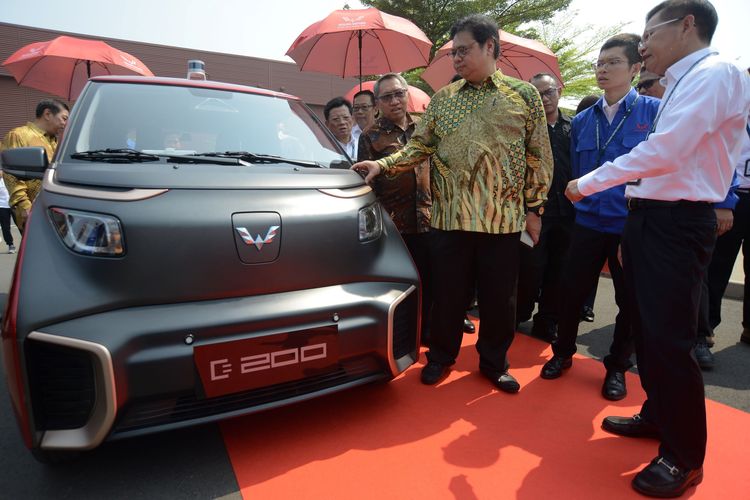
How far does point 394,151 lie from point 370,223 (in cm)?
109

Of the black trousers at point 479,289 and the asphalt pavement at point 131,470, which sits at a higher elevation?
the black trousers at point 479,289

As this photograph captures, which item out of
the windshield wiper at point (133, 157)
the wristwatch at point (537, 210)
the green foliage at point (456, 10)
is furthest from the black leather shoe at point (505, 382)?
the green foliage at point (456, 10)

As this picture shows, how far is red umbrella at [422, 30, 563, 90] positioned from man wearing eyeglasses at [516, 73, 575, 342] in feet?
9.66

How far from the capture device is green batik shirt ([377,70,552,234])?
2268 mm

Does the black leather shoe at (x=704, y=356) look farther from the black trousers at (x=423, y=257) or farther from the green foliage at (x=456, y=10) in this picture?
the green foliage at (x=456, y=10)

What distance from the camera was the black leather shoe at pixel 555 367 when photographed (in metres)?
2.65

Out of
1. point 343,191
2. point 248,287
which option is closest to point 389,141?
point 343,191

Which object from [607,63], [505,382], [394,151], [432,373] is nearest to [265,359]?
[432,373]

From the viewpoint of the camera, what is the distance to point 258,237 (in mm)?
1686

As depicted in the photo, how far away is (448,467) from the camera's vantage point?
180 cm

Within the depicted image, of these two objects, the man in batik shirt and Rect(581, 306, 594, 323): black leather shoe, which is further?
Rect(581, 306, 594, 323): black leather shoe

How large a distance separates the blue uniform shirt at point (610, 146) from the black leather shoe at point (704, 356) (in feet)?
3.93

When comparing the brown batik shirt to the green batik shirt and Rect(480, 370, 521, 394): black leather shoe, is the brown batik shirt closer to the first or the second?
the green batik shirt

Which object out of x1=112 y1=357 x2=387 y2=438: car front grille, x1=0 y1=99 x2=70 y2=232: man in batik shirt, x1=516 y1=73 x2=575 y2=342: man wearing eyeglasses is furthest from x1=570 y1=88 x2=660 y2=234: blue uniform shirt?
x1=0 y1=99 x2=70 y2=232: man in batik shirt
